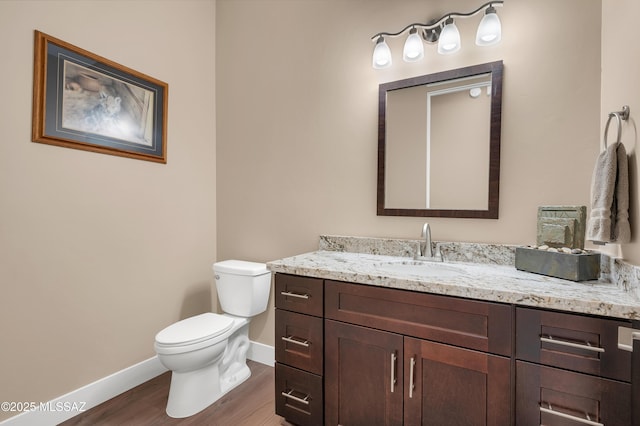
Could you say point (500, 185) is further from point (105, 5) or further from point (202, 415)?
point (105, 5)

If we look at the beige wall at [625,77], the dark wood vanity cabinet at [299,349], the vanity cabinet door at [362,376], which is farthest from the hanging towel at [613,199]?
the dark wood vanity cabinet at [299,349]

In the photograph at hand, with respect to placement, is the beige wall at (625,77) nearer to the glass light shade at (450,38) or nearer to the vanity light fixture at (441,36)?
the vanity light fixture at (441,36)

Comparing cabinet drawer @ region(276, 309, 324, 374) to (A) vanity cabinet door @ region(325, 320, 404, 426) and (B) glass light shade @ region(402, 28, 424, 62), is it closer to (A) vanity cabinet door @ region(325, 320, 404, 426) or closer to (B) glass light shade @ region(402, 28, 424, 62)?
(A) vanity cabinet door @ region(325, 320, 404, 426)

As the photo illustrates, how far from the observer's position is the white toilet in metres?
1.71

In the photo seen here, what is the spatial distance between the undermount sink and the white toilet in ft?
3.10

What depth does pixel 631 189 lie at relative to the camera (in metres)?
1.17

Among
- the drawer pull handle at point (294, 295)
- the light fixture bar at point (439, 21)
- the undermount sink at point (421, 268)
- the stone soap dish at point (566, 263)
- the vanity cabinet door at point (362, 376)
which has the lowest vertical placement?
the vanity cabinet door at point (362, 376)

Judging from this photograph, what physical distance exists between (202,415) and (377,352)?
1.16m

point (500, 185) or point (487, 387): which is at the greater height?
point (500, 185)

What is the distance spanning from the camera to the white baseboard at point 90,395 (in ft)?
5.21

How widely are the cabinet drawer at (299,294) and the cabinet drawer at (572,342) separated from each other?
0.81 m

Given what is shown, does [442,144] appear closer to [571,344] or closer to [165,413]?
[571,344]

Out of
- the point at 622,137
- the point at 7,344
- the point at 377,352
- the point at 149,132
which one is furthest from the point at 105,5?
the point at 622,137

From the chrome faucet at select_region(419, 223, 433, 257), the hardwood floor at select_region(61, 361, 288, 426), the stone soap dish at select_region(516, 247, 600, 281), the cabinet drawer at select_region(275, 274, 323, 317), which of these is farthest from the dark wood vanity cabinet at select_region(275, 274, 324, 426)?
the stone soap dish at select_region(516, 247, 600, 281)
